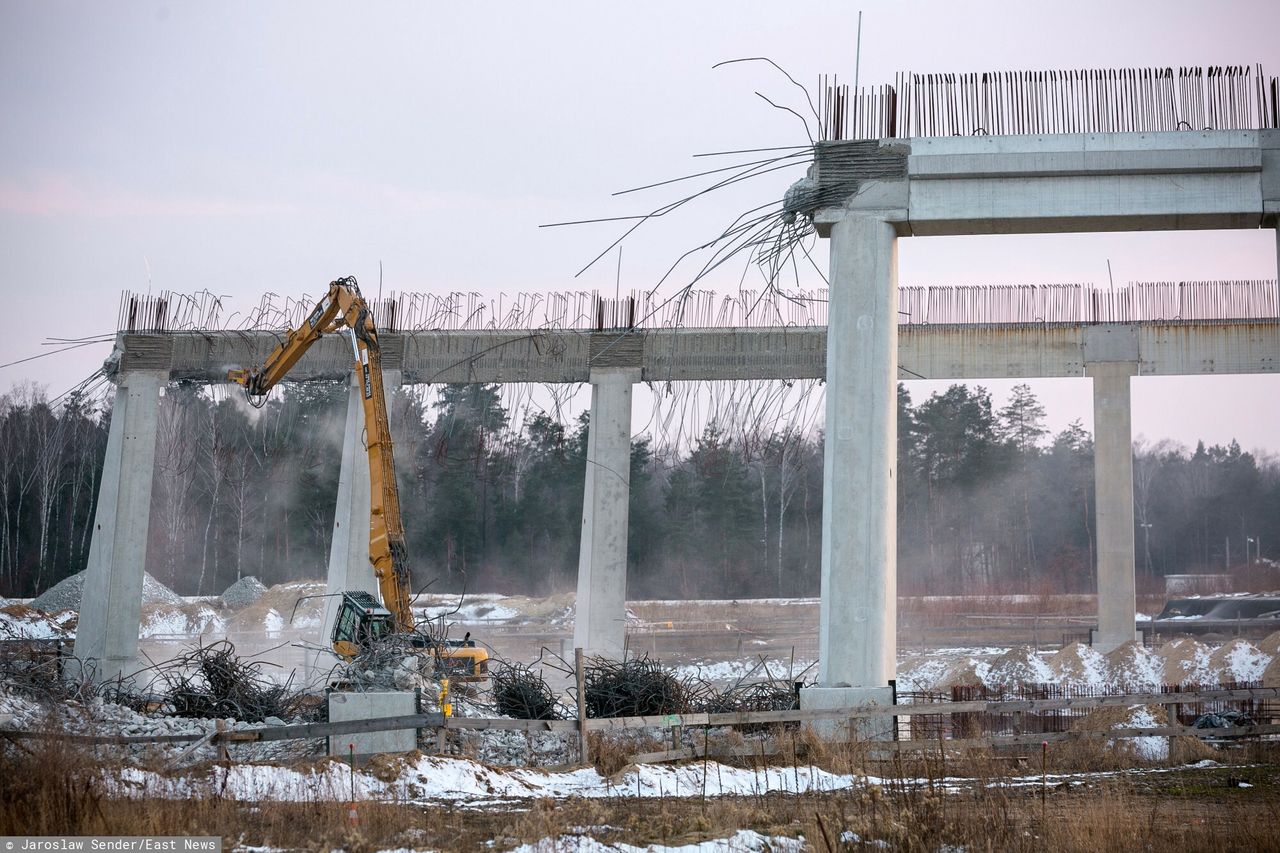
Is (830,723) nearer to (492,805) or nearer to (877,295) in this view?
(492,805)

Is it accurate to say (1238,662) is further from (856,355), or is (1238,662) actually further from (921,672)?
(856,355)

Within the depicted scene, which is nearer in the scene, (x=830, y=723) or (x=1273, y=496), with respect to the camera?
(x=830, y=723)

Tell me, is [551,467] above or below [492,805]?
above

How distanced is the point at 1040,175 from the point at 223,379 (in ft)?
54.4

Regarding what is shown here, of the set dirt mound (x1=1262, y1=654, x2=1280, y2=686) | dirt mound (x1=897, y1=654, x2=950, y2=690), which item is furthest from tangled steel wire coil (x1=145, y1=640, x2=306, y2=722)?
dirt mound (x1=1262, y1=654, x2=1280, y2=686)

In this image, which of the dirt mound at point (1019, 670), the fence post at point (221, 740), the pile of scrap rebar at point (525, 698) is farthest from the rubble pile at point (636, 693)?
the dirt mound at point (1019, 670)

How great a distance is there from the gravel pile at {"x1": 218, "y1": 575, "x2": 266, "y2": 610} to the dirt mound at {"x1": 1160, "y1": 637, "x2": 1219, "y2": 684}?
35619 millimetres

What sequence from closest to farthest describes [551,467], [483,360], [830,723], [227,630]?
1. [830,723]
2. [483,360]
3. [227,630]
4. [551,467]

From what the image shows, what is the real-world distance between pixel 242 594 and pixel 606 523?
1231 inches

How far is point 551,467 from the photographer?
54500 mm

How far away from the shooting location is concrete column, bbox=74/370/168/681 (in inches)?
849

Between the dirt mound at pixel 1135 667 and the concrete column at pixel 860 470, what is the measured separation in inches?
428

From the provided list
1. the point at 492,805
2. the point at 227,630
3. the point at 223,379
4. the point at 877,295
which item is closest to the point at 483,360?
the point at 223,379

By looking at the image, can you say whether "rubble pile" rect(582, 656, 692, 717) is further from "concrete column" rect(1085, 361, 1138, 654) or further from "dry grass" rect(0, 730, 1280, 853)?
"concrete column" rect(1085, 361, 1138, 654)
